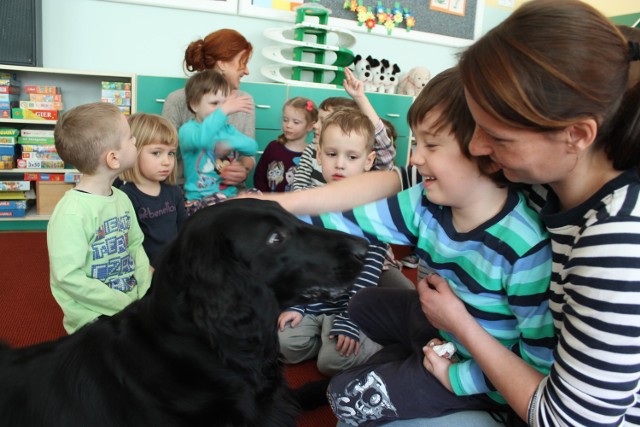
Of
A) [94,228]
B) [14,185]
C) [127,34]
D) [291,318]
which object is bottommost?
[291,318]

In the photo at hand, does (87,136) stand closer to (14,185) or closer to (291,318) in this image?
(291,318)

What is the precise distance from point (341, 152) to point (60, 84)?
2.94 m

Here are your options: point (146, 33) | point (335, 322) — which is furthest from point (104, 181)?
point (146, 33)

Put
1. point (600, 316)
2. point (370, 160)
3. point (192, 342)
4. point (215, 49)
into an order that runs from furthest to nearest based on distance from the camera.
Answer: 1. point (215, 49)
2. point (370, 160)
3. point (192, 342)
4. point (600, 316)

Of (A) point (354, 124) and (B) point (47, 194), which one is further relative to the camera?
(B) point (47, 194)

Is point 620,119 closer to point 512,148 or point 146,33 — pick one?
point 512,148

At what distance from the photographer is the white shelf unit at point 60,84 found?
340cm

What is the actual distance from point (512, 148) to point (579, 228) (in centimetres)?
19

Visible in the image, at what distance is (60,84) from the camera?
12.4 feet

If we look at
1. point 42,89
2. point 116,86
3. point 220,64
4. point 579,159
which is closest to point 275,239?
point 579,159

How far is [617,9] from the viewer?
517cm

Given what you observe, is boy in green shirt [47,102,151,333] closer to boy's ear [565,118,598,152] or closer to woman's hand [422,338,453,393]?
woman's hand [422,338,453,393]

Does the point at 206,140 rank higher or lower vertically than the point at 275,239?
higher

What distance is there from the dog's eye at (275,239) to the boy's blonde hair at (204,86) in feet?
5.77
